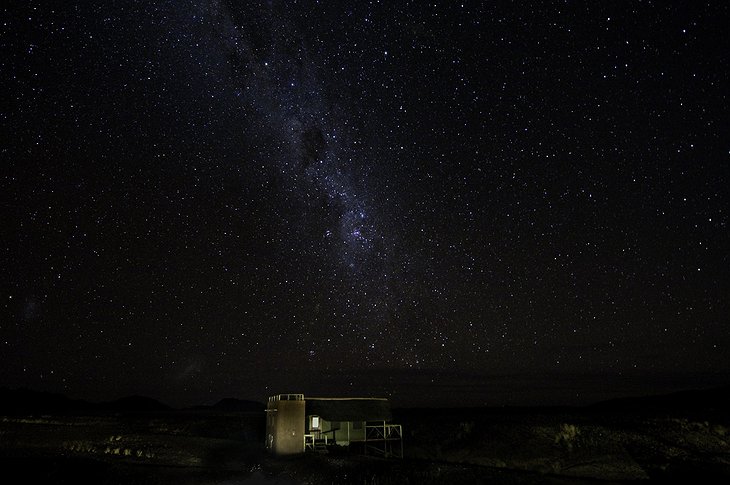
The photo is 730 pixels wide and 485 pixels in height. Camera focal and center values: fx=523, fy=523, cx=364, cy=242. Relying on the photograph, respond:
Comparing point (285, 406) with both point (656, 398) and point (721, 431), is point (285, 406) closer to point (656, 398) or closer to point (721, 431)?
point (721, 431)

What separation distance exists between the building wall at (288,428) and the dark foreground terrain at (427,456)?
1.33 m

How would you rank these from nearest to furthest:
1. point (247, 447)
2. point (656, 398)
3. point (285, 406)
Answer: point (285, 406)
point (247, 447)
point (656, 398)

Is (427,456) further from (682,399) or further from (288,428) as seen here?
(682,399)

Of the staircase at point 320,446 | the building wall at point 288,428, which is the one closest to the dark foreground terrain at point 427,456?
the staircase at point 320,446

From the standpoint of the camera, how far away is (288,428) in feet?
104

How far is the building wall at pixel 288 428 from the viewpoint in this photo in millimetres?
31578

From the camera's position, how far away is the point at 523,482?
26297 millimetres

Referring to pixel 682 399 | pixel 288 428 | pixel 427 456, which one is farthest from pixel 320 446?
pixel 682 399

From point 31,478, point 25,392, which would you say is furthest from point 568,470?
point 25,392

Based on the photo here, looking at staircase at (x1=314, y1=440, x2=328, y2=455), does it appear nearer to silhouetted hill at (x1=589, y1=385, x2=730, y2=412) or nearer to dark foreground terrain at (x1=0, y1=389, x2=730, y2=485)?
dark foreground terrain at (x1=0, y1=389, x2=730, y2=485)

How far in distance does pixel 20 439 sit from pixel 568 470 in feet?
135

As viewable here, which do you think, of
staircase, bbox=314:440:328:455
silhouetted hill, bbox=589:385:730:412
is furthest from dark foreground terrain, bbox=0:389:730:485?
silhouetted hill, bbox=589:385:730:412

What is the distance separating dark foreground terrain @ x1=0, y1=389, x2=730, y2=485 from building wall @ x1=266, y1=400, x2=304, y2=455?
4.37 ft

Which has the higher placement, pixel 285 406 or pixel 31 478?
pixel 285 406
